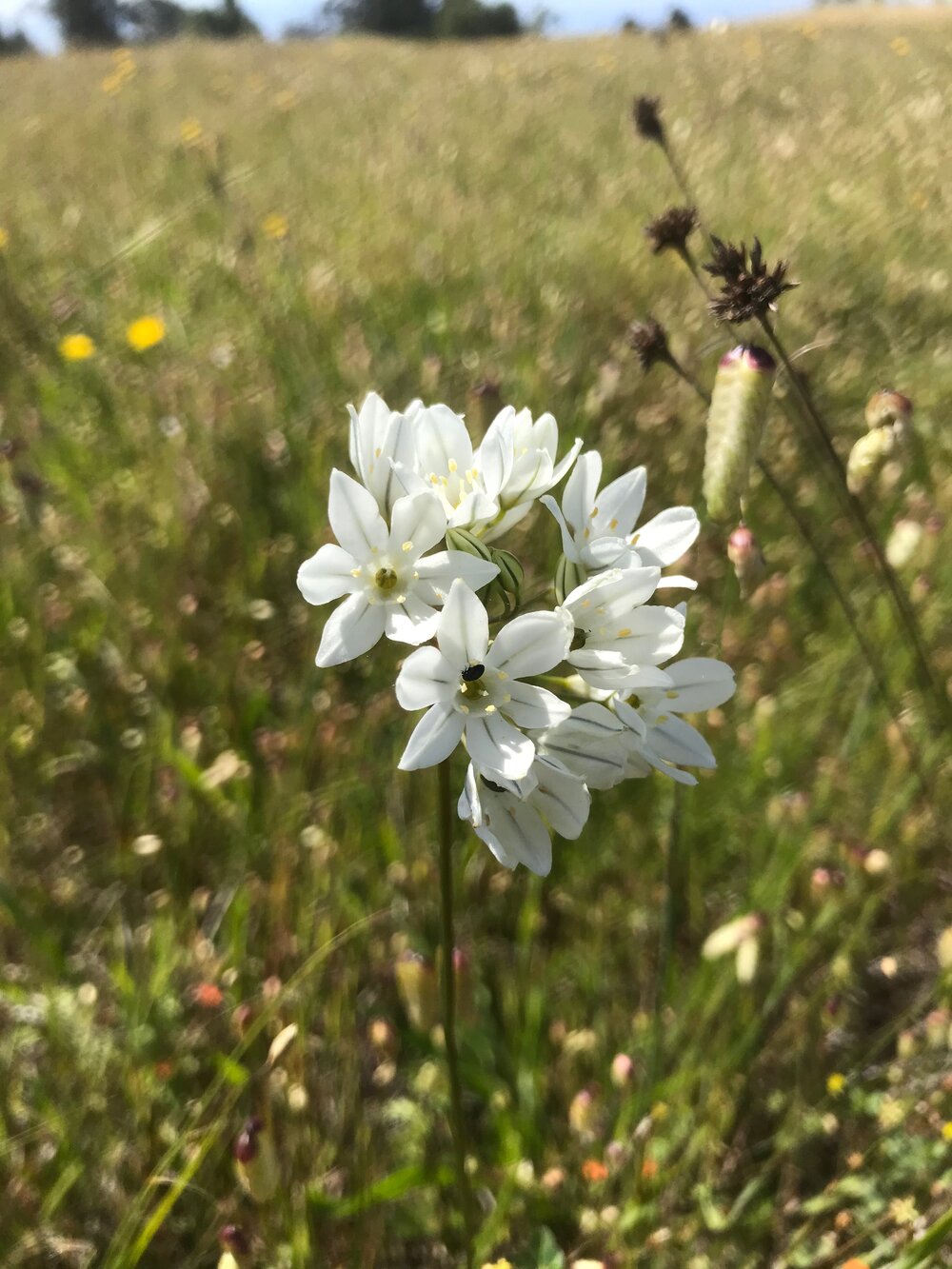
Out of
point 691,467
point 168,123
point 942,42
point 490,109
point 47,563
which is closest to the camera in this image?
point 47,563

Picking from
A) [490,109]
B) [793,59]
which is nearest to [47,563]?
[490,109]

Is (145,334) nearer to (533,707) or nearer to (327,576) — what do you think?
(327,576)

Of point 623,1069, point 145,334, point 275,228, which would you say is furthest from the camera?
point 275,228

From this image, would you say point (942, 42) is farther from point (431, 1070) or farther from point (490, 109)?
point (431, 1070)

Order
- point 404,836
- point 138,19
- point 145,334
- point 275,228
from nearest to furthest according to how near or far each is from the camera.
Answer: point 404,836 < point 145,334 < point 275,228 < point 138,19

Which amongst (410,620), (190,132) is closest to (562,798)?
(410,620)

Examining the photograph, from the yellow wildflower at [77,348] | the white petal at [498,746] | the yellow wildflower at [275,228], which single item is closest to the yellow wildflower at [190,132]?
the yellow wildflower at [275,228]

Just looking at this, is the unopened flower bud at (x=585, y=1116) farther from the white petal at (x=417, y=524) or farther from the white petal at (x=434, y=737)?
the white petal at (x=417, y=524)
